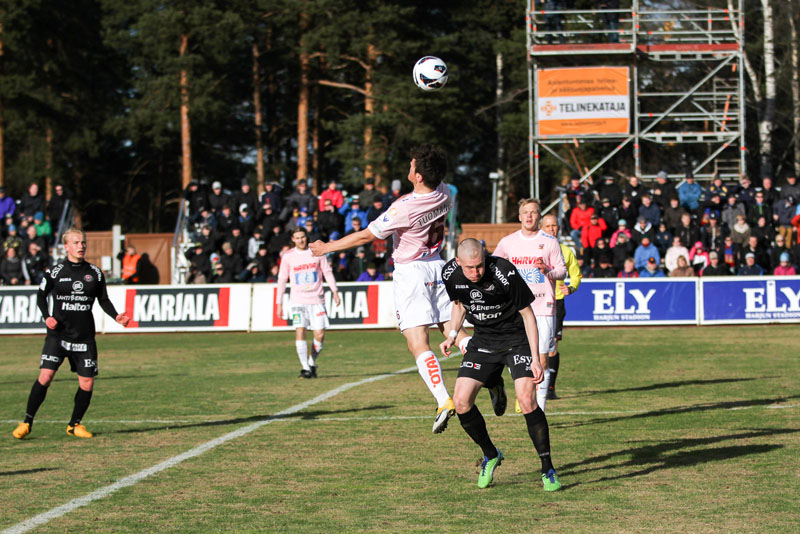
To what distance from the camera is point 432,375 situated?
8328mm

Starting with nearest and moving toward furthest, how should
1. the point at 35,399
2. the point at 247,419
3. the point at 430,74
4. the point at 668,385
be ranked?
the point at 430,74
the point at 35,399
the point at 247,419
the point at 668,385

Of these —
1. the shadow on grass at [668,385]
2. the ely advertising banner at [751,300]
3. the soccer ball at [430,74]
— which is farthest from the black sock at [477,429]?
the ely advertising banner at [751,300]

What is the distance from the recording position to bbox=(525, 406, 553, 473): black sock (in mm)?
7406

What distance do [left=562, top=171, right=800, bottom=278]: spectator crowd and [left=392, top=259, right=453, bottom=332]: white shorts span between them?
18590mm

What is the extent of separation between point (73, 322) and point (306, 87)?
4003cm

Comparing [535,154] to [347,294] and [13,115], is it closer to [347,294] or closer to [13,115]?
[347,294]

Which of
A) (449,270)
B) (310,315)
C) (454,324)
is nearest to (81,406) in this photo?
(454,324)

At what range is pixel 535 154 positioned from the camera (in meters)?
34.7

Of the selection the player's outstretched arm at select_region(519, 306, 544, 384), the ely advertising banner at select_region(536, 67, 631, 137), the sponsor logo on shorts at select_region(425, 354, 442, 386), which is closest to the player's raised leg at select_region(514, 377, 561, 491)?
the player's outstretched arm at select_region(519, 306, 544, 384)

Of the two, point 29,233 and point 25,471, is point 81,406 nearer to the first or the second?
point 25,471

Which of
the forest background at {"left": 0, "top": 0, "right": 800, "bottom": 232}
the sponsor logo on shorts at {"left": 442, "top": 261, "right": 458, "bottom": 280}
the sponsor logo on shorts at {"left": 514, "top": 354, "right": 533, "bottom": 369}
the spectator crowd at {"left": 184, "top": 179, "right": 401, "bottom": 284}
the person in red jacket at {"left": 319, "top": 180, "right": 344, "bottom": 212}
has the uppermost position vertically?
the forest background at {"left": 0, "top": 0, "right": 800, "bottom": 232}

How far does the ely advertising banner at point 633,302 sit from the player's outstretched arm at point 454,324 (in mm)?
18230

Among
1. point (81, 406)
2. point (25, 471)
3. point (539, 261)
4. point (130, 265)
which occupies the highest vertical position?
point (130, 265)

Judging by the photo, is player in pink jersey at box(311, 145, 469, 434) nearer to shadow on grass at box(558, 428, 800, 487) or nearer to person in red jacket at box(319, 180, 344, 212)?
shadow on grass at box(558, 428, 800, 487)
